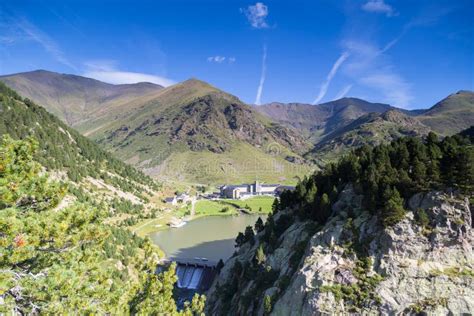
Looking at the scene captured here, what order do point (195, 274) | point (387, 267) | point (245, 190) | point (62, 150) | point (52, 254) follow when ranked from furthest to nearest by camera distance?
point (245, 190)
point (62, 150)
point (195, 274)
point (387, 267)
point (52, 254)

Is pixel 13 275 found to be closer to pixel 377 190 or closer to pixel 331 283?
pixel 331 283

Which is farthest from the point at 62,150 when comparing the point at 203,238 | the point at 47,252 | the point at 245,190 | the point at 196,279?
the point at 245,190

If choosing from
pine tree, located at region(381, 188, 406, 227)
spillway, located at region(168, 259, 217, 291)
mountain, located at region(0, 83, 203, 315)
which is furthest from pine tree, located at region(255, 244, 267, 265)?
mountain, located at region(0, 83, 203, 315)

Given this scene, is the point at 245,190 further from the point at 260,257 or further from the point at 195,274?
the point at 260,257

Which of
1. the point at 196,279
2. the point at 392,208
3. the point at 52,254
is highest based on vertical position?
the point at 52,254

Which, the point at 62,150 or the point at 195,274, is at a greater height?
the point at 62,150

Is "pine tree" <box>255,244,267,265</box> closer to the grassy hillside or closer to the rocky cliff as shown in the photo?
the rocky cliff

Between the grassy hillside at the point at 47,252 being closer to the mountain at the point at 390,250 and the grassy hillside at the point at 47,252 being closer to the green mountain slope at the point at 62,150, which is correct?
the mountain at the point at 390,250

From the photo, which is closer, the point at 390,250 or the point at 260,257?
the point at 390,250
